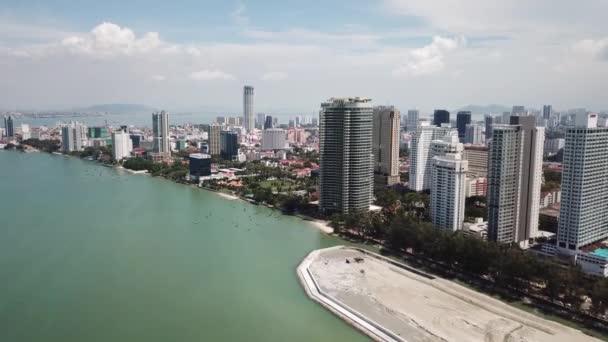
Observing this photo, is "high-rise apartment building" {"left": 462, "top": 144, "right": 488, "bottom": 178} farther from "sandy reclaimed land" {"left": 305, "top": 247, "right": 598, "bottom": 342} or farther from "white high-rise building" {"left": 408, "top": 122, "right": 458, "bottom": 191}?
"sandy reclaimed land" {"left": 305, "top": 247, "right": 598, "bottom": 342}

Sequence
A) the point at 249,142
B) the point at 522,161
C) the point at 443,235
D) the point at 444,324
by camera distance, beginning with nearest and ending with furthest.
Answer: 1. the point at 444,324
2. the point at 443,235
3. the point at 522,161
4. the point at 249,142

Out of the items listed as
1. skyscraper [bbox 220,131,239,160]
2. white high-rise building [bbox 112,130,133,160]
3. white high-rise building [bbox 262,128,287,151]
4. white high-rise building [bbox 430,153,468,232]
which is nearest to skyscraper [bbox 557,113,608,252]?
white high-rise building [bbox 430,153,468,232]

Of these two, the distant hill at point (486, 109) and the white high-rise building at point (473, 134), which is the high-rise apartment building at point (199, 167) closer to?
the white high-rise building at point (473, 134)

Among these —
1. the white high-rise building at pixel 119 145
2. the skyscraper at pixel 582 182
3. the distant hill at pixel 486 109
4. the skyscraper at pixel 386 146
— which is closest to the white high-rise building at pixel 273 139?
the white high-rise building at pixel 119 145

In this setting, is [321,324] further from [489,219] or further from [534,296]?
[489,219]

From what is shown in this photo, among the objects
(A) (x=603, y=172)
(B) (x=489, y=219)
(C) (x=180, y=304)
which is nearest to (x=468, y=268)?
(B) (x=489, y=219)
